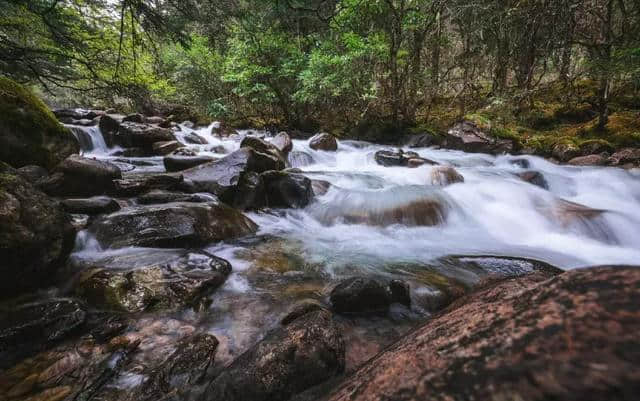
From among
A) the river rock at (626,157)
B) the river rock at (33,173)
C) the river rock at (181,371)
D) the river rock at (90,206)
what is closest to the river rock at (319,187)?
the river rock at (90,206)

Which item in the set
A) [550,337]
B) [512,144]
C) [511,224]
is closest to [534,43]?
[512,144]

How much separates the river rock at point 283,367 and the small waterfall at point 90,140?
10498 mm

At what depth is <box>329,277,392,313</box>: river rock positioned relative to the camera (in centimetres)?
282

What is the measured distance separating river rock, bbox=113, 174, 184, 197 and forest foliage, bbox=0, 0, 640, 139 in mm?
1653

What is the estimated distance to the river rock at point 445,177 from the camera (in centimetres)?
718

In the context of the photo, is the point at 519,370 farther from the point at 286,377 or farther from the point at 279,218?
the point at 279,218

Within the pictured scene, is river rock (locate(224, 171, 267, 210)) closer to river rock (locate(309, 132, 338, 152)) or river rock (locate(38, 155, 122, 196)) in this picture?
river rock (locate(38, 155, 122, 196))

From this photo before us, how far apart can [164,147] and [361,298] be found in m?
9.03

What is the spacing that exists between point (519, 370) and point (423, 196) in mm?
5507

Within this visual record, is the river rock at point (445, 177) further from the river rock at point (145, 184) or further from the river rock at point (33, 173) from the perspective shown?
the river rock at point (33, 173)

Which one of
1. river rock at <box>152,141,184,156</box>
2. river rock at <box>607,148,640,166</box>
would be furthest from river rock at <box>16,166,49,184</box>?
river rock at <box>607,148,640,166</box>

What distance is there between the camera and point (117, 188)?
5.20m

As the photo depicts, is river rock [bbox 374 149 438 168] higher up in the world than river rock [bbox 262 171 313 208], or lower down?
higher up

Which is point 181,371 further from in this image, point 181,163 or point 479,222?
point 181,163
